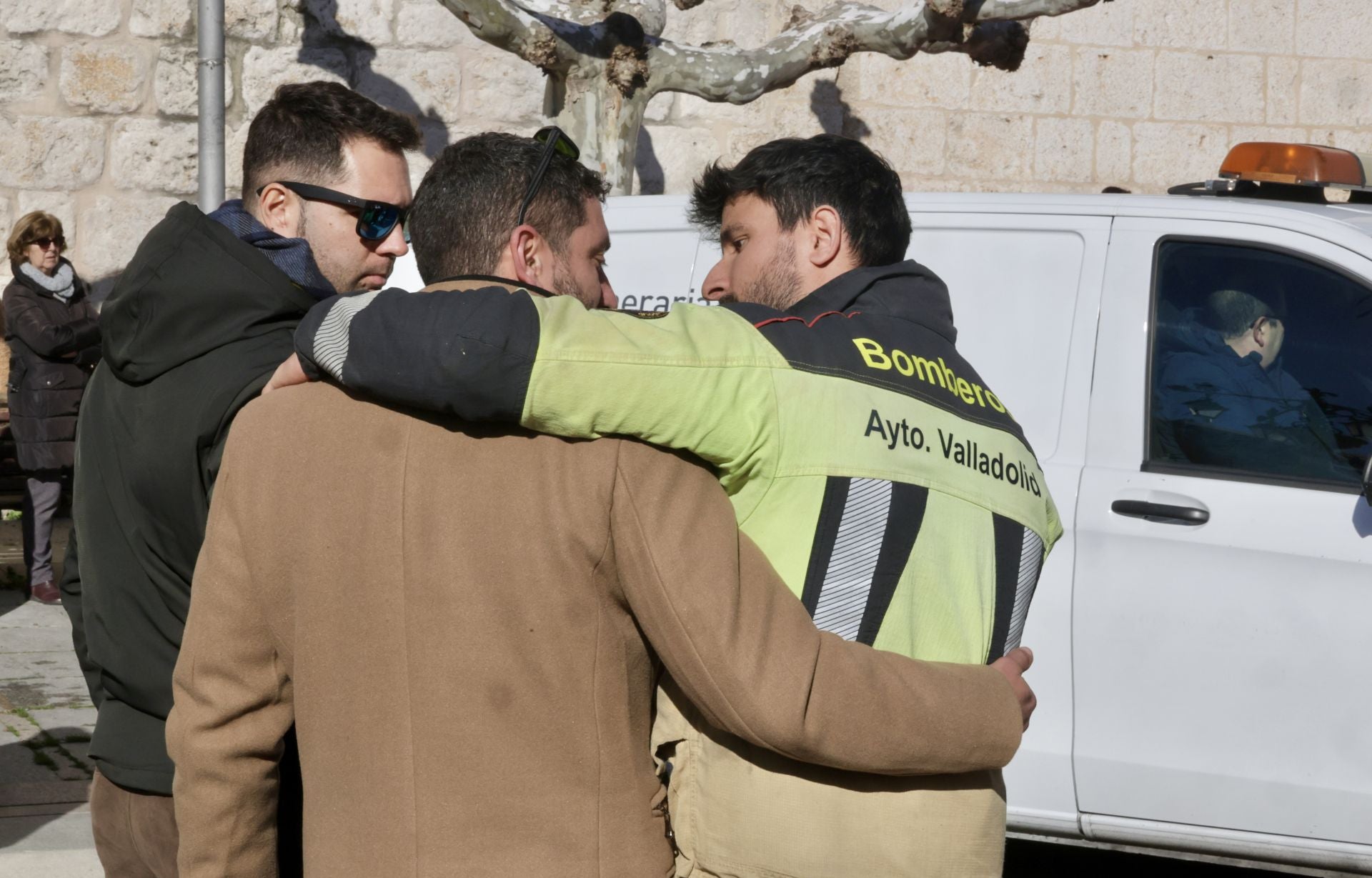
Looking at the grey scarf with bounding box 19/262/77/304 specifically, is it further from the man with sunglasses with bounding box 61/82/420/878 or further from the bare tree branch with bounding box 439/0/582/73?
the man with sunglasses with bounding box 61/82/420/878

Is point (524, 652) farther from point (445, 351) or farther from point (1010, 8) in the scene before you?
point (1010, 8)

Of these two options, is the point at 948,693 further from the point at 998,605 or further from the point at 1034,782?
the point at 1034,782

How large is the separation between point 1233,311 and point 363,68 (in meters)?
6.12

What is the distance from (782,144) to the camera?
223 centimetres

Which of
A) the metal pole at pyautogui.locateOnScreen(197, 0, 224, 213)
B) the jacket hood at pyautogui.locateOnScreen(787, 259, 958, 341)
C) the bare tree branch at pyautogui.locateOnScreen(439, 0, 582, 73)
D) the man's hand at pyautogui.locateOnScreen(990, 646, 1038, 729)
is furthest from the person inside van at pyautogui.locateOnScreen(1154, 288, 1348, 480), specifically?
the metal pole at pyautogui.locateOnScreen(197, 0, 224, 213)

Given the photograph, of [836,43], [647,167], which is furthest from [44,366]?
[836,43]

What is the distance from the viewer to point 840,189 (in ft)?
6.93

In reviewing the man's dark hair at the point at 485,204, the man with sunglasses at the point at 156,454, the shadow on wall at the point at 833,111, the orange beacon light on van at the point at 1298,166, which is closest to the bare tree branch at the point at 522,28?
the orange beacon light on van at the point at 1298,166

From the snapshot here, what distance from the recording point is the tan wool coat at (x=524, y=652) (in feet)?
5.24

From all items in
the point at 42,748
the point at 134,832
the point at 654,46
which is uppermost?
the point at 654,46

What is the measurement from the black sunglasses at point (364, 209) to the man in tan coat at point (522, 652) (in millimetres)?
715

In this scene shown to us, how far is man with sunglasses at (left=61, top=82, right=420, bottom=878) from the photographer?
83.9 inches

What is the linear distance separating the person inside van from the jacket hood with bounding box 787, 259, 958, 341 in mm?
2019

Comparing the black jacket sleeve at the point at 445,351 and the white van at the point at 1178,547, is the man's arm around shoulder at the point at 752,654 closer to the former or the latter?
the black jacket sleeve at the point at 445,351
